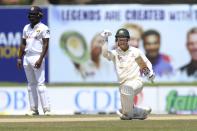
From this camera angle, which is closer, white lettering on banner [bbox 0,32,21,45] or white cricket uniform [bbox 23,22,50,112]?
white cricket uniform [bbox 23,22,50,112]

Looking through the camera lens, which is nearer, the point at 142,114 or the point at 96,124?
the point at 96,124

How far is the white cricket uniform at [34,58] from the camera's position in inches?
567

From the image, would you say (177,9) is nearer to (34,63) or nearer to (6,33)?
(6,33)

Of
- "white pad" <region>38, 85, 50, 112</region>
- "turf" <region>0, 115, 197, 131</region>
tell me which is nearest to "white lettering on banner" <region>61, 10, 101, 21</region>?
"white pad" <region>38, 85, 50, 112</region>

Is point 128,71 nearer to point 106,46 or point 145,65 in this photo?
point 145,65

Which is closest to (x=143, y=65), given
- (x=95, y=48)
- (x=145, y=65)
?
(x=145, y=65)

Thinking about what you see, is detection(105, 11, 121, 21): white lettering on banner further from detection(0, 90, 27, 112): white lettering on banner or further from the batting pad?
the batting pad

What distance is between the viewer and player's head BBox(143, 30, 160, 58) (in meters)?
23.1

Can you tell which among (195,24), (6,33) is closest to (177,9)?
(195,24)

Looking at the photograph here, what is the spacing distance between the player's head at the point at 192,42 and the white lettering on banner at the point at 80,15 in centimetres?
242

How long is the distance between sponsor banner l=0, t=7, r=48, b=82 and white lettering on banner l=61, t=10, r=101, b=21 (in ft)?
3.48

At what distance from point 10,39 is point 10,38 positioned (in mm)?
26

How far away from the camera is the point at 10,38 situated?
908 inches

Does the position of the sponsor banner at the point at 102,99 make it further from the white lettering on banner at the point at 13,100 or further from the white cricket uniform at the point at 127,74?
the white cricket uniform at the point at 127,74
